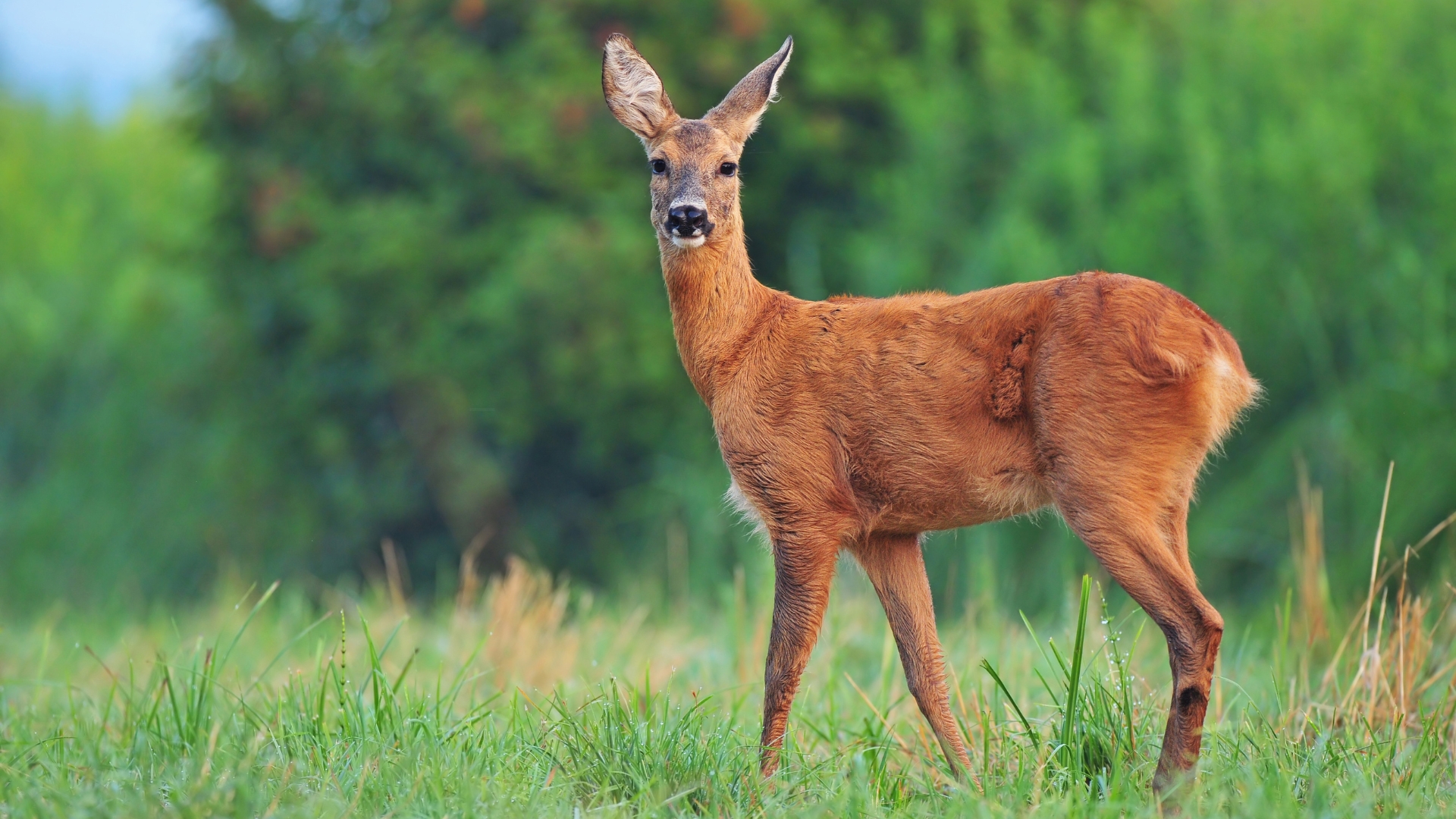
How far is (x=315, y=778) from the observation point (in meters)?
3.90

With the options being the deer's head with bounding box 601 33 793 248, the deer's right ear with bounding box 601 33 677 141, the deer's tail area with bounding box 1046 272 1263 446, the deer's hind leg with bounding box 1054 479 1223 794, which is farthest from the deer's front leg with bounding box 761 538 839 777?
the deer's right ear with bounding box 601 33 677 141

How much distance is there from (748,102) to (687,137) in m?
0.28

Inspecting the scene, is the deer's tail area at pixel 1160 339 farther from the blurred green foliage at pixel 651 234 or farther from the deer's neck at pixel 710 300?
the blurred green foliage at pixel 651 234

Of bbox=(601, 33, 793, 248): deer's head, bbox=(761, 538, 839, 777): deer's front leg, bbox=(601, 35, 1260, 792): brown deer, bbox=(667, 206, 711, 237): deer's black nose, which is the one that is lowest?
bbox=(761, 538, 839, 777): deer's front leg

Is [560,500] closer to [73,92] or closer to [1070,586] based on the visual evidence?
[1070,586]

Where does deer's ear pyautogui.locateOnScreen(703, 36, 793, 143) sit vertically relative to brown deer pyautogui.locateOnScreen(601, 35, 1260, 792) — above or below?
above

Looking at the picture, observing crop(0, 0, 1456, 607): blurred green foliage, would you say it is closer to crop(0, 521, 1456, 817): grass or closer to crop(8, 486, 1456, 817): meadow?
crop(8, 486, 1456, 817): meadow

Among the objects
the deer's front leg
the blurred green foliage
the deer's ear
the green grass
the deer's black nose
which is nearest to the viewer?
the green grass

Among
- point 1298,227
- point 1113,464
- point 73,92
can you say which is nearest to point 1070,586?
point 1113,464

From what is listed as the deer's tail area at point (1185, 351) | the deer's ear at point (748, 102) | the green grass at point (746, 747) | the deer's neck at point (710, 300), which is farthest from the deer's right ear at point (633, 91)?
the green grass at point (746, 747)

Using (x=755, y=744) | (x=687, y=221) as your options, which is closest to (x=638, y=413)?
(x=687, y=221)

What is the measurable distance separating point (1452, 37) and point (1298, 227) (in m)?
1.71

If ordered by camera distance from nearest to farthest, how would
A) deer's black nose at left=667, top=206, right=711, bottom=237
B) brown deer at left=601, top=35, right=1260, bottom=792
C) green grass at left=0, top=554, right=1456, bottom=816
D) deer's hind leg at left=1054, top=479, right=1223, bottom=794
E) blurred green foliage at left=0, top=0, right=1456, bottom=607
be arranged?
green grass at left=0, top=554, right=1456, bottom=816 → deer's hind leg at left=1054, top=479, right=1223, bottom=794 → brown deer at left=601, top=35, right=1260, bottom=792 → deer's black nose at left=667, top=206, right=711, bottom=237 → blurred green foliage at left=0, top=0, right=1456, bottom=607

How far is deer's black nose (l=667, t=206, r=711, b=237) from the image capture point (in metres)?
4.92
